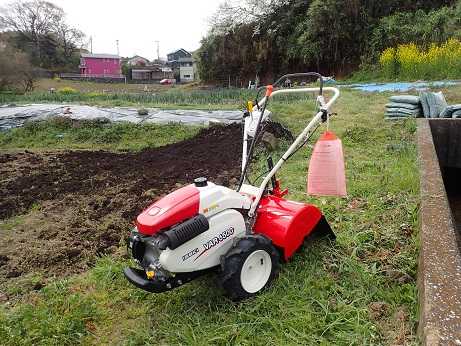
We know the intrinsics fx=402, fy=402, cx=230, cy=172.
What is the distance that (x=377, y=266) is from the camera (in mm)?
2898

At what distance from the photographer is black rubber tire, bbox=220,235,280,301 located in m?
2.52

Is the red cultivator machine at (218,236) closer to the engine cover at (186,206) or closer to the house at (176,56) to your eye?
the engine cover at (186,206)

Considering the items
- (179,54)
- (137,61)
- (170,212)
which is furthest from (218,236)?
(137,61)

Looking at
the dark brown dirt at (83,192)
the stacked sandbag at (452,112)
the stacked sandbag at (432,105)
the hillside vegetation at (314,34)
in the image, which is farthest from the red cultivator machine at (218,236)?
the hillside vegetation at (314,34)

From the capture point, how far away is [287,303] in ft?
8.50

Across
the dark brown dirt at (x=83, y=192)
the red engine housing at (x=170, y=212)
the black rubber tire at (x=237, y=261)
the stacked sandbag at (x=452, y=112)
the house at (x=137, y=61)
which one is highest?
the house at (x=137, y=61)

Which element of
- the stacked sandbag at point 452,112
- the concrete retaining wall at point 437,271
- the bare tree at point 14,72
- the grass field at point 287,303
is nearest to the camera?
the concrete retaining wall at point 437,271

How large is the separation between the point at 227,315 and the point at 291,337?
48 centimetres

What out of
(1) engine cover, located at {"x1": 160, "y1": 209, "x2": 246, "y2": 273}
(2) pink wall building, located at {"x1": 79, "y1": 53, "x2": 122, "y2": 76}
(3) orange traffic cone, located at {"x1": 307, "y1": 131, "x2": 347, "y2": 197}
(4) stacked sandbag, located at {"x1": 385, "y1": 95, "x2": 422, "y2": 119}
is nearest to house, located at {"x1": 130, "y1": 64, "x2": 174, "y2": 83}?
(2) pink wall building, located at {"x1": 79, "y1": 53, "x2": 122, "y2": 76}

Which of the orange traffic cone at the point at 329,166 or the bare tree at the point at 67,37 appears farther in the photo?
the bare tree at the point at 67,37

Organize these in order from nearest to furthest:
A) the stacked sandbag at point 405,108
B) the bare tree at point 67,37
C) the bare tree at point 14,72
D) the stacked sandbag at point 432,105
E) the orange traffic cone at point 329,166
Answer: the orange traffic cone at point 329,166, the stacked sandbag at point 432,105, the stacked sandbag at point 405,108, the bare tree at point 14,72, the bare tree at point 67,37

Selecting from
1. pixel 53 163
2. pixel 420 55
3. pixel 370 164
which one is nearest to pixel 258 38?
pixel 420 55

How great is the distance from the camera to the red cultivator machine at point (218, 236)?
7.90 feet

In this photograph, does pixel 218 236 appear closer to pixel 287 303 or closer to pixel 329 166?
pixel 287 303
